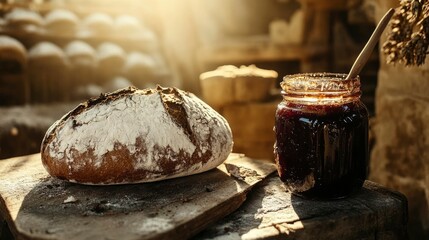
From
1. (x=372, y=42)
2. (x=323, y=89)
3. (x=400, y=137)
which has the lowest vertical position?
(x=400, y=137)

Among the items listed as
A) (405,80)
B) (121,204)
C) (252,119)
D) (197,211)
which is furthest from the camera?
(252,119)

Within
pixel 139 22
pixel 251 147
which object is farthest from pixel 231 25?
pixel 251 147

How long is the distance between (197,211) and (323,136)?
0.48m

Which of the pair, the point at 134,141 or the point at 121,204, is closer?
the point at 121,204

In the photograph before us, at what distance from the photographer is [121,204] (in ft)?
5.20

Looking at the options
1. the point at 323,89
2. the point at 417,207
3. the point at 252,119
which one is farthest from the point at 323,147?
the point at 252,119

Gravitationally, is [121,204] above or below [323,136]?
below

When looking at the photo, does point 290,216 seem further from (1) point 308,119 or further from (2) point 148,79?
(2) point 148,79

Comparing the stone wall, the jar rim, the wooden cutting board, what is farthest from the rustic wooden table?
the stone wall

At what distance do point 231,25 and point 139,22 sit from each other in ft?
4.70

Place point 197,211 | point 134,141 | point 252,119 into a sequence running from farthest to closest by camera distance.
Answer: point 252,119 → point 134,141 → point 197,211

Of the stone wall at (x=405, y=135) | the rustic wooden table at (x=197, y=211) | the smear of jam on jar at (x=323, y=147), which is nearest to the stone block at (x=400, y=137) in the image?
the stone wall at (x=405, y=135)

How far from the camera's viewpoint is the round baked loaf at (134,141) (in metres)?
1.71

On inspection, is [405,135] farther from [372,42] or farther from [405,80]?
[372,42]
